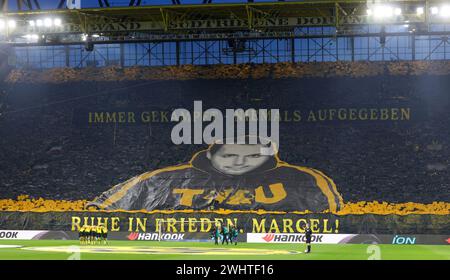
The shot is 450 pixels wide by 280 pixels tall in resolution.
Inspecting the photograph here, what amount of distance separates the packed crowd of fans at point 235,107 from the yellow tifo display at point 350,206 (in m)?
0.12

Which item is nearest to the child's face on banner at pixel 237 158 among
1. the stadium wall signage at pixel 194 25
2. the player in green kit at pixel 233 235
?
the stadium wall signage at pixel 194 25

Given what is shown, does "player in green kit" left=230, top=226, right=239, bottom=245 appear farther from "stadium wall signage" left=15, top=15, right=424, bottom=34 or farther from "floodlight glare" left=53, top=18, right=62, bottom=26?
"floodlight glare" left=53, top=18, right=62, bottom=26

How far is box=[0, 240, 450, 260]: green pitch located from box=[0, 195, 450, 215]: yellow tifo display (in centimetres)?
471

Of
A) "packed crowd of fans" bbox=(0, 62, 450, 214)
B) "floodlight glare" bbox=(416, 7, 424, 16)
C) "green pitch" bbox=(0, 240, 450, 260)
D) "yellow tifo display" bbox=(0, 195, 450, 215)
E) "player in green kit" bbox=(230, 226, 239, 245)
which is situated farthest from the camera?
"packed crowd of fans" bbox=(0, 62, 450, 214)

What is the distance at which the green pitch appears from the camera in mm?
37844

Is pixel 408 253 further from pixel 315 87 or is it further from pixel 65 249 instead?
pixel 315 87

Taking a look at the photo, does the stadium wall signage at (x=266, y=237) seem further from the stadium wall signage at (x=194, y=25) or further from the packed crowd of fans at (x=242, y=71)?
the packed crowd of fans at (x=242, y=71)

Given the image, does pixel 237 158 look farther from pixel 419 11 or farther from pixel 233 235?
pixel 419 11

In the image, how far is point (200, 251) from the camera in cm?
4166

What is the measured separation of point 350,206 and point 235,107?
13.0 m

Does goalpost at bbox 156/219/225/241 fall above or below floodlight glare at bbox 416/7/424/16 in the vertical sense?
below

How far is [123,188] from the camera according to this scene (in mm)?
58188

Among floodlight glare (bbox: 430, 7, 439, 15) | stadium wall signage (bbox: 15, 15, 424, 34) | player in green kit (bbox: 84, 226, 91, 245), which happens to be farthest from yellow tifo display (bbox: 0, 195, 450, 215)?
floodlight glare (bbox: 430, 7, 439, 15)
